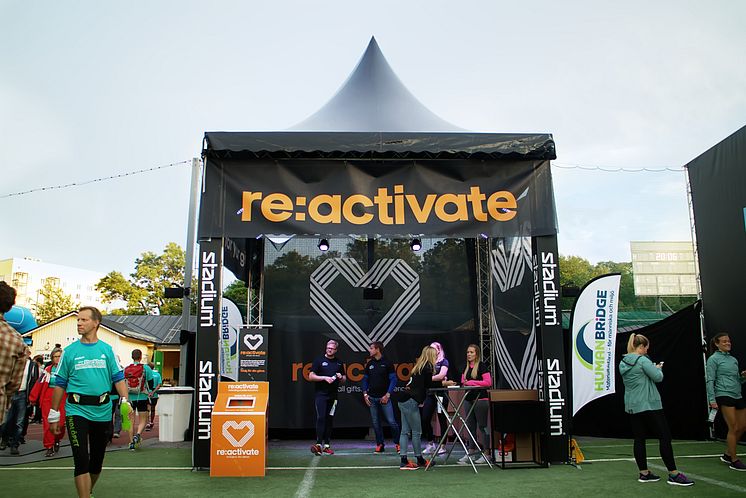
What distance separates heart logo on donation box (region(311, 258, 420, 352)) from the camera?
10.7 meters

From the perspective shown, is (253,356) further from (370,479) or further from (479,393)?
(479,393)

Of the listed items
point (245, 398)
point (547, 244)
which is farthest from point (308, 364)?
point (547, 244)

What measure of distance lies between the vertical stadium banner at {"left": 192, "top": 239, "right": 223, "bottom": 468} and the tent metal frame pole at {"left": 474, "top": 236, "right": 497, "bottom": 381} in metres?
4.79

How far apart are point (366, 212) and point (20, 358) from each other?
13.9ft

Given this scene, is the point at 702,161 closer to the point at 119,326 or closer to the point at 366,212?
the point at 366,212

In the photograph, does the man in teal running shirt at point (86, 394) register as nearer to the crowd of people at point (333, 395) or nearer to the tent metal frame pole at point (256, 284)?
the crowd of people at point (333, 395)

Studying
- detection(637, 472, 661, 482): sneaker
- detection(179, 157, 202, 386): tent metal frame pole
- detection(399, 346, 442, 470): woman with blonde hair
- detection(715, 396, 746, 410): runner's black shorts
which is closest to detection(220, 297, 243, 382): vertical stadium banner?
detection(179, 157, 202, 386): tent metal frame pole

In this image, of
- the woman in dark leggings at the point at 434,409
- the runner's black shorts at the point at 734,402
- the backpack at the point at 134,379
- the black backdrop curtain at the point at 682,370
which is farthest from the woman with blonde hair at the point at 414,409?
the backpack at the point at 134,379

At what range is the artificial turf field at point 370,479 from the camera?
5.66 metres

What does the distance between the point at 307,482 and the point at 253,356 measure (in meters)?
2.36

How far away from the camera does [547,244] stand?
7.38m

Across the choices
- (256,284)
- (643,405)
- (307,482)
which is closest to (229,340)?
(256,284)

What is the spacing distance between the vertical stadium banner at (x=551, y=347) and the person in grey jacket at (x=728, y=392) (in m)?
1.81

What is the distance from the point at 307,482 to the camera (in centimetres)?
626
